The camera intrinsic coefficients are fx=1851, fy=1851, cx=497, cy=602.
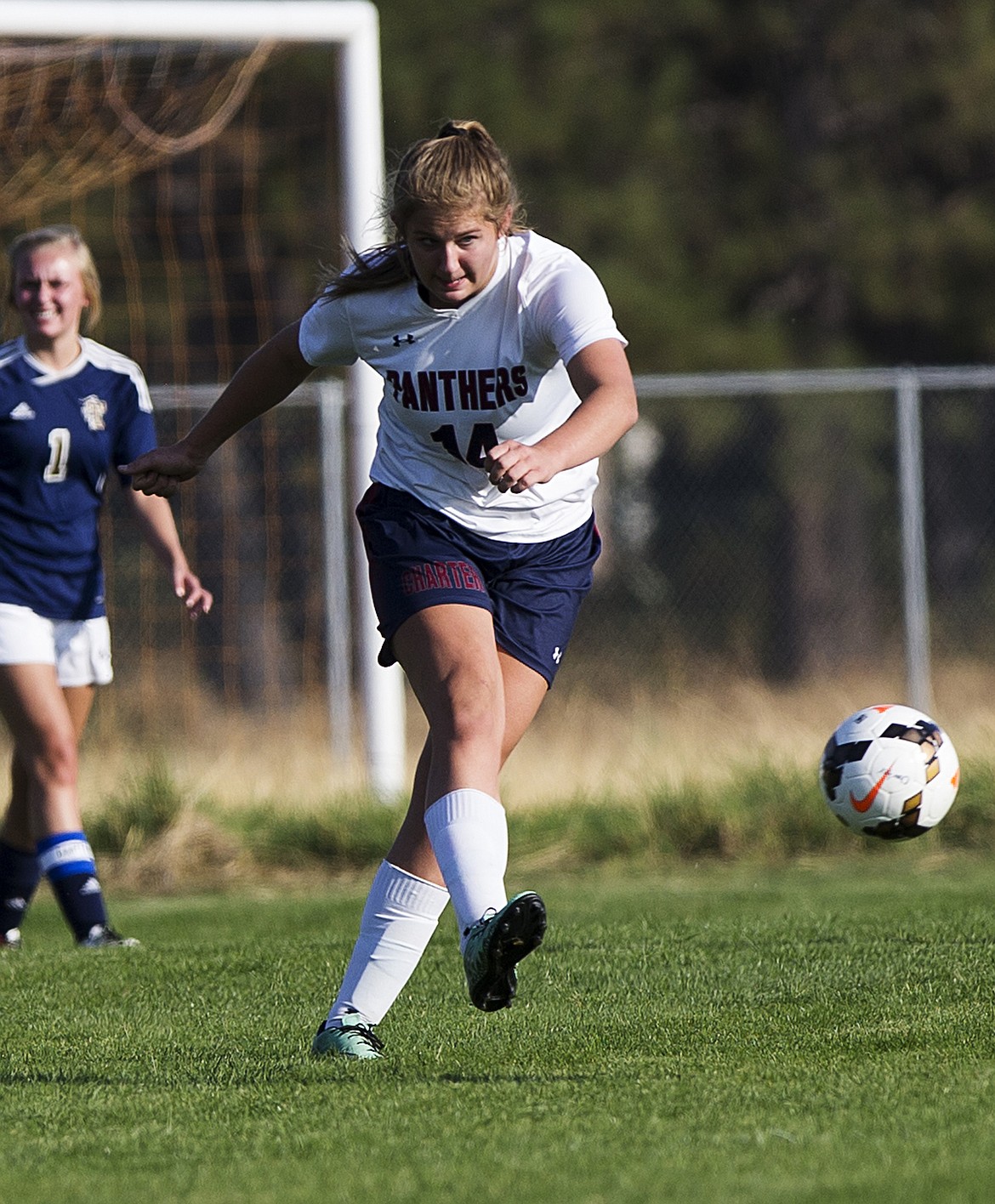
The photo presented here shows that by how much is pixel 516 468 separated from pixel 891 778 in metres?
2.35

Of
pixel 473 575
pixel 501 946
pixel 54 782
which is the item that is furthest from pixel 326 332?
pixel 54 782

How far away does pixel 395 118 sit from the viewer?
1823 cm

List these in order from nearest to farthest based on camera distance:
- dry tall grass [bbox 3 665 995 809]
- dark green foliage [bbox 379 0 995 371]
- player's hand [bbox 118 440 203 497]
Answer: player's hand [bbox 118 440 203 497], dry tall grass [bbox 3 665 995 809], dark green foliage [bbox 379 0 995 371]

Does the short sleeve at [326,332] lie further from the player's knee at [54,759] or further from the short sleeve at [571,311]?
the player's knee at [54,759]

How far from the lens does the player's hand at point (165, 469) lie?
432 cm

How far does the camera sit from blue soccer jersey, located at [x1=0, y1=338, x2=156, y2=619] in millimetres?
6250

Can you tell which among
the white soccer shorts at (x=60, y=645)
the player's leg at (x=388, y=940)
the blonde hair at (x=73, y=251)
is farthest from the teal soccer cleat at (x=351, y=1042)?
the blonde hair at (x=73, y=251)

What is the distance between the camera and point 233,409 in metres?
4.27

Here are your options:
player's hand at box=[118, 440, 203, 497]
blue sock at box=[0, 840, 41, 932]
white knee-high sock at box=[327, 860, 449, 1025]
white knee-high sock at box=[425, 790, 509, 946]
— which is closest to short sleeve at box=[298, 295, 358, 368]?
player's hand at box=[118, 440, 203, 497]

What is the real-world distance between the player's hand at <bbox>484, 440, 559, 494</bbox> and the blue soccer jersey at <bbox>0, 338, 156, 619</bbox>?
308 cm

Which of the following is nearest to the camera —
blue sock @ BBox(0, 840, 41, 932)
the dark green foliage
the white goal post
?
blue sock @ BBox(0, 840, 41, 932)

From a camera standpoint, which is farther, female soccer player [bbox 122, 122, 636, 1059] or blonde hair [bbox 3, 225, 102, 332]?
blonde hair [bbox 3, 225, 102, 332]

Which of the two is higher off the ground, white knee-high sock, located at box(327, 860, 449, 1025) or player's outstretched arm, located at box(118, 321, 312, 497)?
player's outstretched arm, located at box(118, 321, 312, 497)

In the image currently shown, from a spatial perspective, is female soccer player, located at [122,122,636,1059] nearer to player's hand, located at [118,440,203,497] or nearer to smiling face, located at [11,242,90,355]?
player's hand, located at [118,440,203,497]
